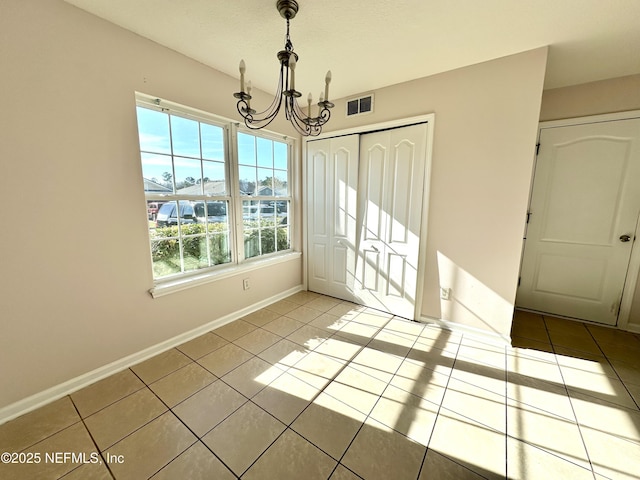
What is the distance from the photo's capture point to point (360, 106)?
287cm

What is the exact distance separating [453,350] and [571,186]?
87.8 inches

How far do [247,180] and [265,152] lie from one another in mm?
460

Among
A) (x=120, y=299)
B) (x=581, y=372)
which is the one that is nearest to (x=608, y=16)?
(x=581, y=372)

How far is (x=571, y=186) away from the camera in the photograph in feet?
8.87

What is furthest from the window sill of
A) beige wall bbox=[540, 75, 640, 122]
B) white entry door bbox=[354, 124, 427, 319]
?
beige wall bbox=[540, 75, 640, 122]

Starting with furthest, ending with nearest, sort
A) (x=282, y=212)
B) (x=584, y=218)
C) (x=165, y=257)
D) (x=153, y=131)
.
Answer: (x=282, y=212) < (x=584, y=218) < (x=165, y=257) < (x=153, y=131)

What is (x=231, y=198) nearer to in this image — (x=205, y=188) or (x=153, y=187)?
(x=205, y=188)

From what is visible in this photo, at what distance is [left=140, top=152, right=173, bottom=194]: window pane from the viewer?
6.79 feet

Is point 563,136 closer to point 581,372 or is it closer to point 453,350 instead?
point 581,372

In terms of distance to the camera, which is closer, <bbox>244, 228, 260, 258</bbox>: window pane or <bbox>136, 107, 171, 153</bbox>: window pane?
<bbox>136, 107, 171, 153</bbox>: window pane

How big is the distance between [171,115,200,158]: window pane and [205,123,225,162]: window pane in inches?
2.3

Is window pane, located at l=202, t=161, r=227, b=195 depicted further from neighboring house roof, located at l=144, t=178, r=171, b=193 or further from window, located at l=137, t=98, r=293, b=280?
neighboring house roof, located at l=144, t=178, r=171, b=193

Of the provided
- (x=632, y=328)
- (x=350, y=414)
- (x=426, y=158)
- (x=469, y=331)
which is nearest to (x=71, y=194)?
(x=350, y=414)

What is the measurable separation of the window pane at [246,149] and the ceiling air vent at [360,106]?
3.89ft
